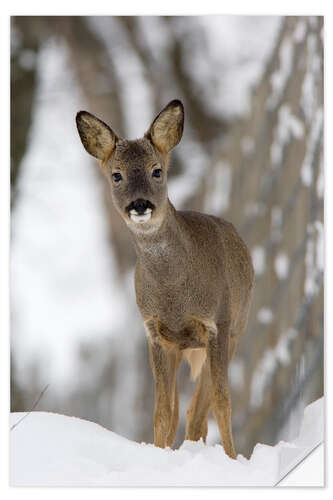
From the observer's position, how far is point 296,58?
6.36 metres

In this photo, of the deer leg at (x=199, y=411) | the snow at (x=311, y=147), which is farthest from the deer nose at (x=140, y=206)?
the snow at (x=311, y=147)

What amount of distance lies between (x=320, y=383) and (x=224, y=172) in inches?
62.0

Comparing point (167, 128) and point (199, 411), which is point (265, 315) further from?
point (167, 128)

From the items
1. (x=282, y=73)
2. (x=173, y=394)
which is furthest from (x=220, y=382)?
(x=282, y=73)

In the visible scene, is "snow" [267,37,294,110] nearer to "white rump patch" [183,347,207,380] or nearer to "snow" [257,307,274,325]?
"snow" [257,307,274,325]

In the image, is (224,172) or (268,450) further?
(224,172)

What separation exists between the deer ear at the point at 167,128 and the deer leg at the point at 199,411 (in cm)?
105

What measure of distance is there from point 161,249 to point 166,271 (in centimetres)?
10

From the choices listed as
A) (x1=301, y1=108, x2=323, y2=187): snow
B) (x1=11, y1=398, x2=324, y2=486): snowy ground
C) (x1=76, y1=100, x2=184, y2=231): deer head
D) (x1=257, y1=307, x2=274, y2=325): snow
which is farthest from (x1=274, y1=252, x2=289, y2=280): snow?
(x1=76, y1=100, x2=184, y2=231): deer head

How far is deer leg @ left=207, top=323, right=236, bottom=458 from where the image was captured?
17.3ft

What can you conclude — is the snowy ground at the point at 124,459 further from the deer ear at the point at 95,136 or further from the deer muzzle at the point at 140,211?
the deer ear at the point at 95,136

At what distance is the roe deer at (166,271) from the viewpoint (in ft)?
17.0

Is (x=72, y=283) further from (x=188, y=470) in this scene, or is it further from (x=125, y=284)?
(x=188, y=470)
